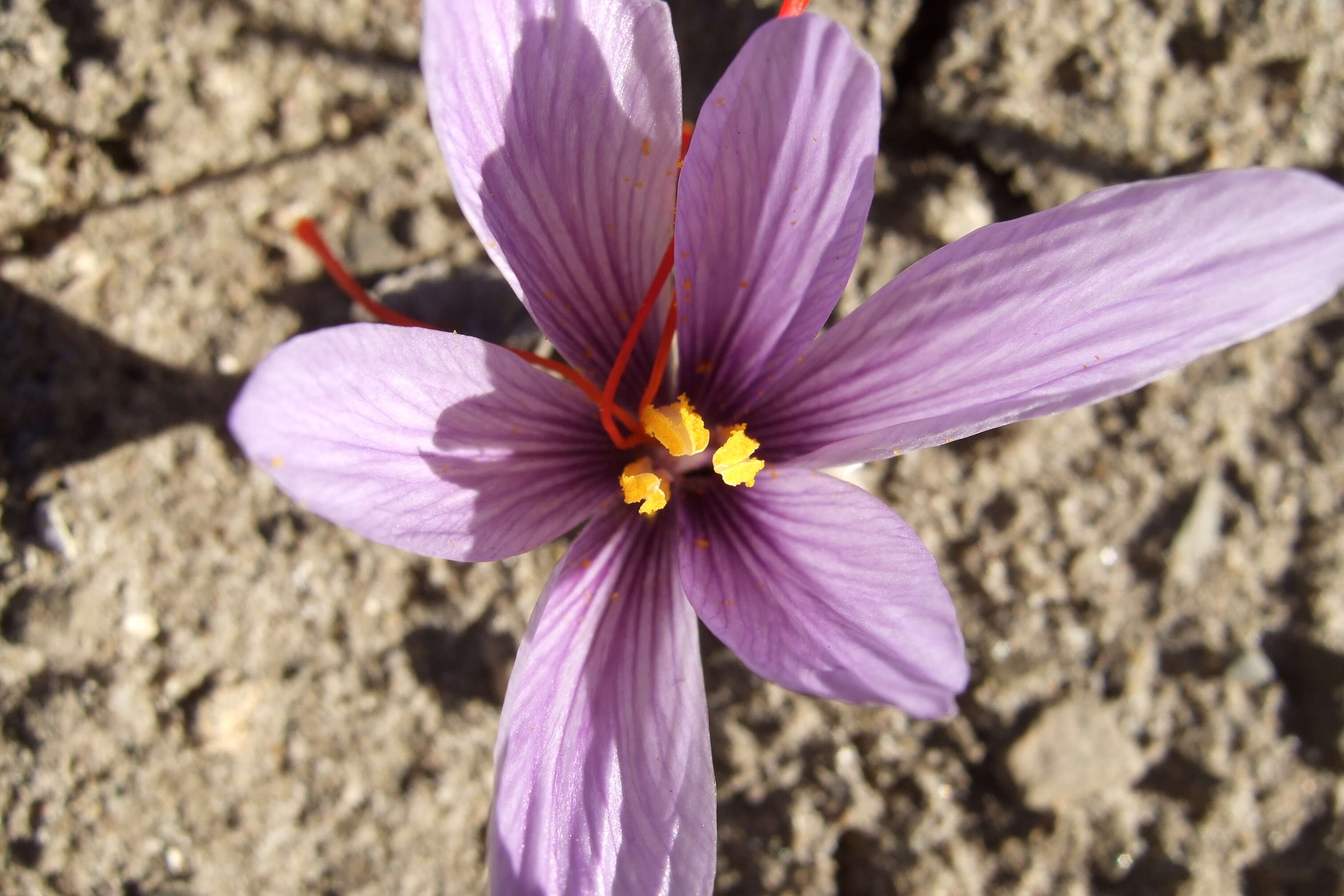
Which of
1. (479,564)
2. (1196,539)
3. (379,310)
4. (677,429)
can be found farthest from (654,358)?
(1196,539)

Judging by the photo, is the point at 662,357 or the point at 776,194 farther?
the point at 662,357

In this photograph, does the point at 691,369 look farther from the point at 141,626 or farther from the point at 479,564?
the point at 141,626

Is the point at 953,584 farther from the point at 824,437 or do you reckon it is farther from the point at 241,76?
the point at 241,76

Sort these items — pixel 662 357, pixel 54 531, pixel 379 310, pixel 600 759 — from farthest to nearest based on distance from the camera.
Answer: pixel 54 531 < pixel 379 310 < pixel 662 357 < pixel 600 759

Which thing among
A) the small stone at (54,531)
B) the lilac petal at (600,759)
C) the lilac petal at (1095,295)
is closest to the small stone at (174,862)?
the small stone at (54,531)

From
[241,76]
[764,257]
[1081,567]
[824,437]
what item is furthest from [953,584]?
[241,76]

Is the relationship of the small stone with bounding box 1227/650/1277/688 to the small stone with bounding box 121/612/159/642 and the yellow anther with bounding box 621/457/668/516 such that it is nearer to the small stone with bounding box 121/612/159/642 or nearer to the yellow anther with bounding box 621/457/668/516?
the yellow anther with bounding box 621/457/668/516

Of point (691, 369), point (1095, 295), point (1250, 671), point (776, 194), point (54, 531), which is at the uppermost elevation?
point (54, 531)
